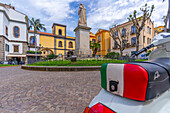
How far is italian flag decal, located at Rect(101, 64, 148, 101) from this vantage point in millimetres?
631

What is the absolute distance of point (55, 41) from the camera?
117 ft

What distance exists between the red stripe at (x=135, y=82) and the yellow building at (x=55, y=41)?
34949 mm

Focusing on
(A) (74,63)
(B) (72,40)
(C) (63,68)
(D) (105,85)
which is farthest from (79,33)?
(B) (72,40)

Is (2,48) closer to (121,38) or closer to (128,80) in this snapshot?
(128,80)

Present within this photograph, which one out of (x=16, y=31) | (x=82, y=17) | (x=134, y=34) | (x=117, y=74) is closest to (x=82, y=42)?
(x=82, y=17)

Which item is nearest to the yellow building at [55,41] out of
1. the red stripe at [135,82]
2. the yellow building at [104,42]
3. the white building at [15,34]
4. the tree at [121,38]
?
the white building at [15,34]

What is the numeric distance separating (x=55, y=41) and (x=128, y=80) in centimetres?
3780

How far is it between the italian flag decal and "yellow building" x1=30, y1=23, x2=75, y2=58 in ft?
114

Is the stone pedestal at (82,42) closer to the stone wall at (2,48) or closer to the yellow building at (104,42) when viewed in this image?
the stone wall at (2,48)

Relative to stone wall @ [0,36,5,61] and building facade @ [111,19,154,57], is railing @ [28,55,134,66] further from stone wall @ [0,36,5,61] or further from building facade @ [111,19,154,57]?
building facade @ [111,19,154,57]

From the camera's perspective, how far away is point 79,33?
12156 millimetres

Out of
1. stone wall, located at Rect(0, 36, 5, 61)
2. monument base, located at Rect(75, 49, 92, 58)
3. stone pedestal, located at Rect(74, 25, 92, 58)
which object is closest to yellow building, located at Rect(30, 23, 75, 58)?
stone wall, located at Rect(0, 36, 5, 61)

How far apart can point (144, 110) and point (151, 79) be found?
237 millimetres

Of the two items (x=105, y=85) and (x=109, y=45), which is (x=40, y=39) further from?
(x=105, y=85)
